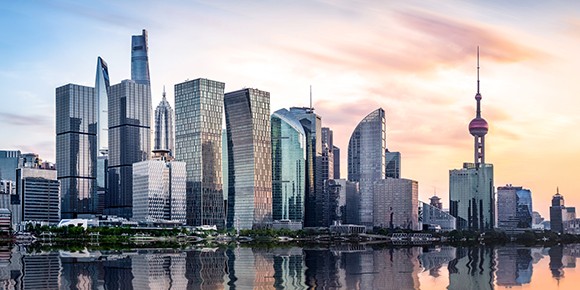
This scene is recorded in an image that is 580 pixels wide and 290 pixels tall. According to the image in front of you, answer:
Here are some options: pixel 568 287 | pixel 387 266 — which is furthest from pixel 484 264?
pixel 568 287

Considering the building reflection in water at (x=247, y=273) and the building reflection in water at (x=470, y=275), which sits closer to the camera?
the building reflection in water at (x=247, y=273)

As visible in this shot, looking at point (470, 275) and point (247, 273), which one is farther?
point (470, 275)

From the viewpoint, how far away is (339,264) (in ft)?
386

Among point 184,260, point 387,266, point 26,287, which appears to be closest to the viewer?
point 26,287

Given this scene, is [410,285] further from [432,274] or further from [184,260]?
[184,260]

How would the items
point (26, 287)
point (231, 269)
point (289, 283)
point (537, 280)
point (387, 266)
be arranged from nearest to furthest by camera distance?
point (26, 287) < point (289, 283) < point (537, 280) < point (231, 269) < point (387, 266)

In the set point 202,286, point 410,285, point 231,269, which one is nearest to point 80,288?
point 202,286

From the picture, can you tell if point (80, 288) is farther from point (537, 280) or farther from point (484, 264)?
point (484, 264)

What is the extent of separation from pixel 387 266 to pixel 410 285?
94.9 ft

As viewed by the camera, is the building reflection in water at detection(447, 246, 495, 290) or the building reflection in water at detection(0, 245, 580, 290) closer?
the building reflection in water at detection(0, 245, 580, 290)

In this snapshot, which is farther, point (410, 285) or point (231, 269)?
point (231, 269)

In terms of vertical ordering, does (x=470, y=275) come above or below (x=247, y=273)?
below

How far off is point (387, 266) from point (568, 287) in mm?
31499

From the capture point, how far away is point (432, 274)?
100500 mm
